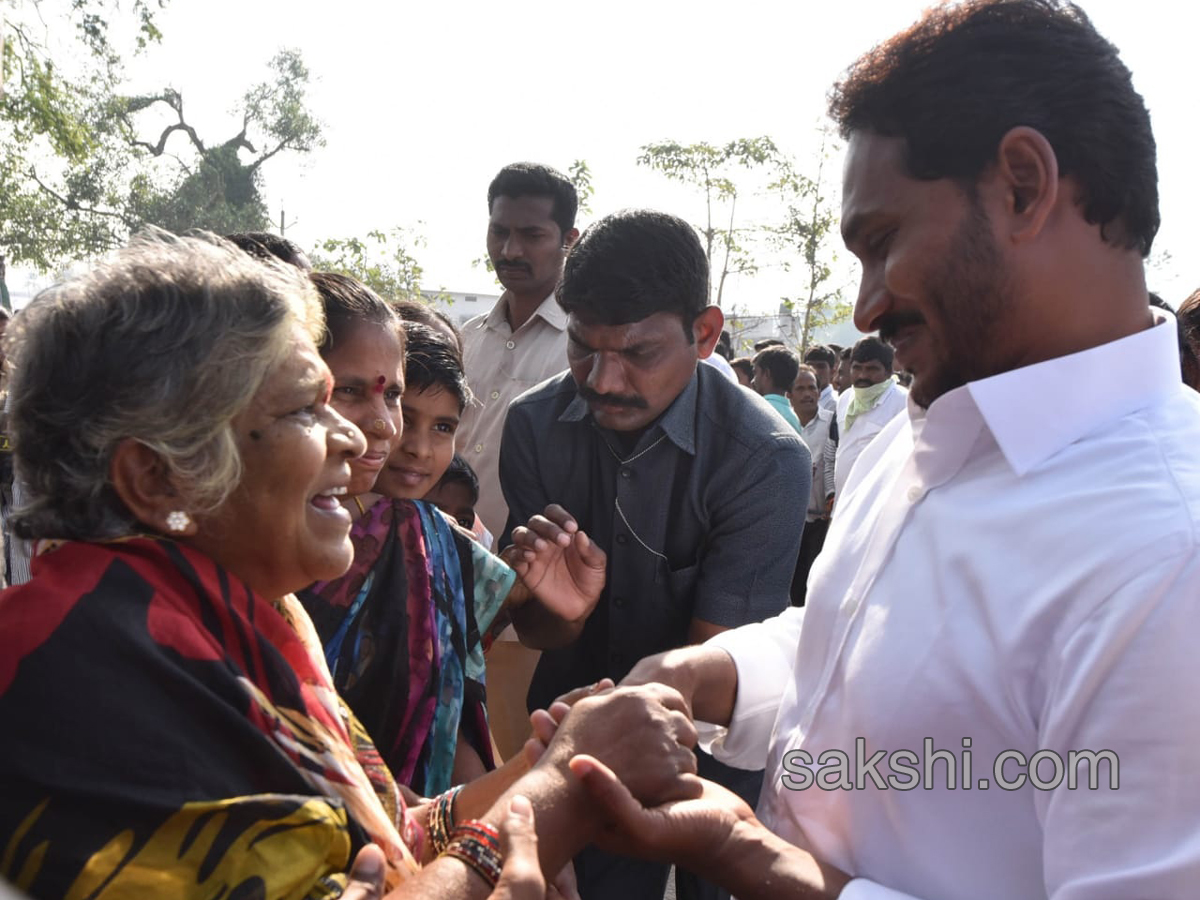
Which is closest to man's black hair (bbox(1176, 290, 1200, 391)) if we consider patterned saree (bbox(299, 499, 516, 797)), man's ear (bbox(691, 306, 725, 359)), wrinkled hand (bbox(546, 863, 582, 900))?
man's ear (bbox(691, 306, 725, 359))

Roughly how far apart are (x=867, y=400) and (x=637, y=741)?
6.32 m

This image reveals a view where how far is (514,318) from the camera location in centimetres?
464

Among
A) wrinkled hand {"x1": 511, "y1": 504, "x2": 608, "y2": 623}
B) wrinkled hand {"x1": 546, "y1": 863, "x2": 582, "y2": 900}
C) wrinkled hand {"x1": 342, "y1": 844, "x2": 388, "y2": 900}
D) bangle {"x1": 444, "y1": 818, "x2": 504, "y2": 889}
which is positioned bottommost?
wrinkled hand {"x1": 546, "y1": 863, "x2": 582, "y2": 900}

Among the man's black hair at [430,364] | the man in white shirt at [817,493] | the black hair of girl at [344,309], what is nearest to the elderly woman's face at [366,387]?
the black hair of girl at [344,309]

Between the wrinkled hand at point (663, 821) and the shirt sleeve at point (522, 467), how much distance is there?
4.85 ft

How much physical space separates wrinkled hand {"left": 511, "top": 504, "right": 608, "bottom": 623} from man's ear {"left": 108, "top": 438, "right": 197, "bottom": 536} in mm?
1217

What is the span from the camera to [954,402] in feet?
5.73

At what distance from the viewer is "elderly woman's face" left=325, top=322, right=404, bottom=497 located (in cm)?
251

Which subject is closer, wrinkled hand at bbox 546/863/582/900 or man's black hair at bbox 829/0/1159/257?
man's black hair at bbox 829/0/1159/257

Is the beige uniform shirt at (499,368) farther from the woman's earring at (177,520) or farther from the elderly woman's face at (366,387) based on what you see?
the woman's earring at (177,520)

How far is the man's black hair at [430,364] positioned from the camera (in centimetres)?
285

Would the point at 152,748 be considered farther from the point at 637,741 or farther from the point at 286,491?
the point at 637,741

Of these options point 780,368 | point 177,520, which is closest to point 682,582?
point 177,520

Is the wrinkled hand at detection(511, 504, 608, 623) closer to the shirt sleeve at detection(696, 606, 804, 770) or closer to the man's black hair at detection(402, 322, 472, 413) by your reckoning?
the man's black hair at detection(402, 322, 472, 413)
